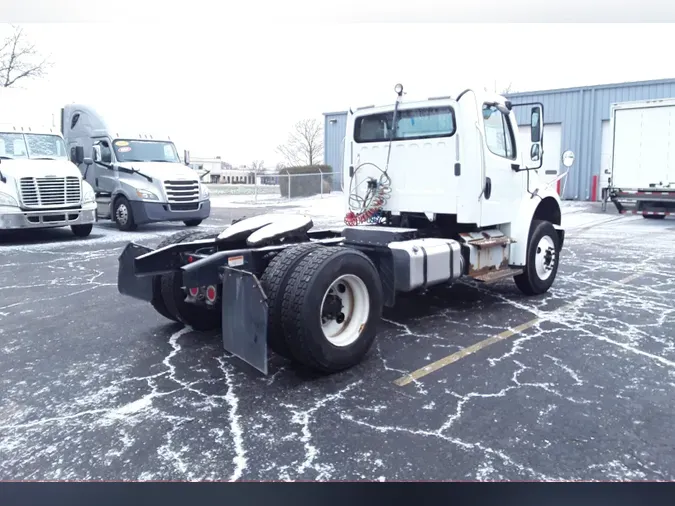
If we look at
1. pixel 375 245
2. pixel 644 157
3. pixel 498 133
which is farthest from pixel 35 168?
pixel 644 157

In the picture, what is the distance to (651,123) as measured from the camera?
17109 mm

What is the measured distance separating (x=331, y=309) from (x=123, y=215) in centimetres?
1250

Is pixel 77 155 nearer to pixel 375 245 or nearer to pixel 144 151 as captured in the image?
pixel 144 151

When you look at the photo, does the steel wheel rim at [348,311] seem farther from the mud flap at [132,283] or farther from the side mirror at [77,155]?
the side mirror at [77,155]

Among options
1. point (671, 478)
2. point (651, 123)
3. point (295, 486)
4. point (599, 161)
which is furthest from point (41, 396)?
point (599, 161)

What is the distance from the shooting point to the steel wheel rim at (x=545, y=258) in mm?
7207

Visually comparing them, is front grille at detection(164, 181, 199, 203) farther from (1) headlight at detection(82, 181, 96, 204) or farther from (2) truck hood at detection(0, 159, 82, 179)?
(2) truck hood at detection(0, 159, 82, 179)

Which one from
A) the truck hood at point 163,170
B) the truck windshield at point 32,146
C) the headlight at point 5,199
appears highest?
the truck windshield at point 32,146

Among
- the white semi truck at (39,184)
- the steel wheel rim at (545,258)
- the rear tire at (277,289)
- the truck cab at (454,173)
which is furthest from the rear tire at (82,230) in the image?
the rear tire at (277,289)

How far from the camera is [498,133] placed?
6.67m

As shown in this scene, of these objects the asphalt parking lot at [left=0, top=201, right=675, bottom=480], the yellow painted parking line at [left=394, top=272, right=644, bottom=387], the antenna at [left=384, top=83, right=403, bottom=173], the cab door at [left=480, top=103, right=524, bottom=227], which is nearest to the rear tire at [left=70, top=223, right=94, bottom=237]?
the asphalt parking lot at [left=0, top=201, right=675, bottom=480]

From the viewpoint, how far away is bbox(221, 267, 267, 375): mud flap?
395 cm

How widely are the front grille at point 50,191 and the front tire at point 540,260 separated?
1035 centimetres

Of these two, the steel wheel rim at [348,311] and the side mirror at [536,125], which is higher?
the side mirror at [536,125]
